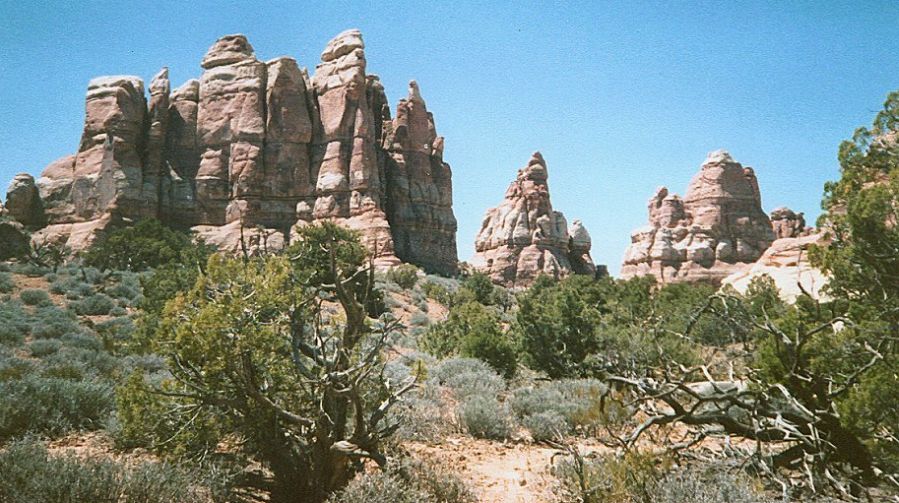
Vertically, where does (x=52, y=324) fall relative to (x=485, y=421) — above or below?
above

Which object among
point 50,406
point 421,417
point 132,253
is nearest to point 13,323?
point 50,406

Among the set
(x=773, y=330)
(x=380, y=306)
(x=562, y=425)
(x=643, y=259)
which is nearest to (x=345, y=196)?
(x=380, y=306)

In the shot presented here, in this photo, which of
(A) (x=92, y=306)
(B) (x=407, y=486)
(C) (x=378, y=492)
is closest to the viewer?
(C) (x=378, y=492)

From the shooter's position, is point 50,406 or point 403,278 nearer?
point 50,406

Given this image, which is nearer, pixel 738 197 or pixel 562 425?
pixel 562 425

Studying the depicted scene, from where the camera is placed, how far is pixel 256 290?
17.8 feet

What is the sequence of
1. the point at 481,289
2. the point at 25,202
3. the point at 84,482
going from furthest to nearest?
the point at 25,202, the point at 481,289, the point at 84,482

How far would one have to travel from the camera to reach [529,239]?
195 ft

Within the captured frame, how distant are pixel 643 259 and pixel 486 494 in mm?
59542

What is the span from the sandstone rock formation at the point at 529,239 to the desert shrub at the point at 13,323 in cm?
4462

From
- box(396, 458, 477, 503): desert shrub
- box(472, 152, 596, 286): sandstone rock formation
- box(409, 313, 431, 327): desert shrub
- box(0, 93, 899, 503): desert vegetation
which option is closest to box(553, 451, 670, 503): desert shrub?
box(0, 93, 899, 503): desert vegetation

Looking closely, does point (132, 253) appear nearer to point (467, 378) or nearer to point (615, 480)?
point (467, 378)

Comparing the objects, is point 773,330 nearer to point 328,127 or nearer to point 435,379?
point 435,379

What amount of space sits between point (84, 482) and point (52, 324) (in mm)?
14017
